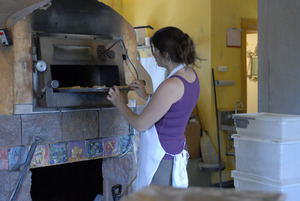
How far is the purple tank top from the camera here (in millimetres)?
1797

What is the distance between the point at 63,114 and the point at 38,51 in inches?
17.3

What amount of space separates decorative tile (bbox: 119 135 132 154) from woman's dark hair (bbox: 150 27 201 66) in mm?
1032

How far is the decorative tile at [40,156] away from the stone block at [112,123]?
1.34ft

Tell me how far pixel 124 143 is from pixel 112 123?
0.19 metres

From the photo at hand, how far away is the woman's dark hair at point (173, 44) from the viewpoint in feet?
5.98

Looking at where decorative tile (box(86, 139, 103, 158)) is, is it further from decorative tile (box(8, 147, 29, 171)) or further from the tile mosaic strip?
decorative tile (box(8, 147, 29, 171))

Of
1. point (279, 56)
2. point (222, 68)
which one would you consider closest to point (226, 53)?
point (222, 68)

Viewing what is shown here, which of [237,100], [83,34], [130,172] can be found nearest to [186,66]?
[83,34]

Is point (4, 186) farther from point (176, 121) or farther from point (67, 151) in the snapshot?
point (176, 121)

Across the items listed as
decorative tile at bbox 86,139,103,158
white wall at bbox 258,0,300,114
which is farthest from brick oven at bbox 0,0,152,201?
white wall at bbox 258,0,300,114

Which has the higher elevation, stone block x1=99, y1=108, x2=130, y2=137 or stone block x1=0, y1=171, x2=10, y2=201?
stone block x1=99, y1=108, x2=130, y2=137

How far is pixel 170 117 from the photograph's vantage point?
1.82m

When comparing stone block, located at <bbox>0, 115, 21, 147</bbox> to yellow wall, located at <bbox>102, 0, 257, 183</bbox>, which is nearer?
stone block, located at <bbox>0, 115, 21, 147</bbox>

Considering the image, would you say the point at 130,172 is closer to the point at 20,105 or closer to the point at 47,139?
the point at 47,139
